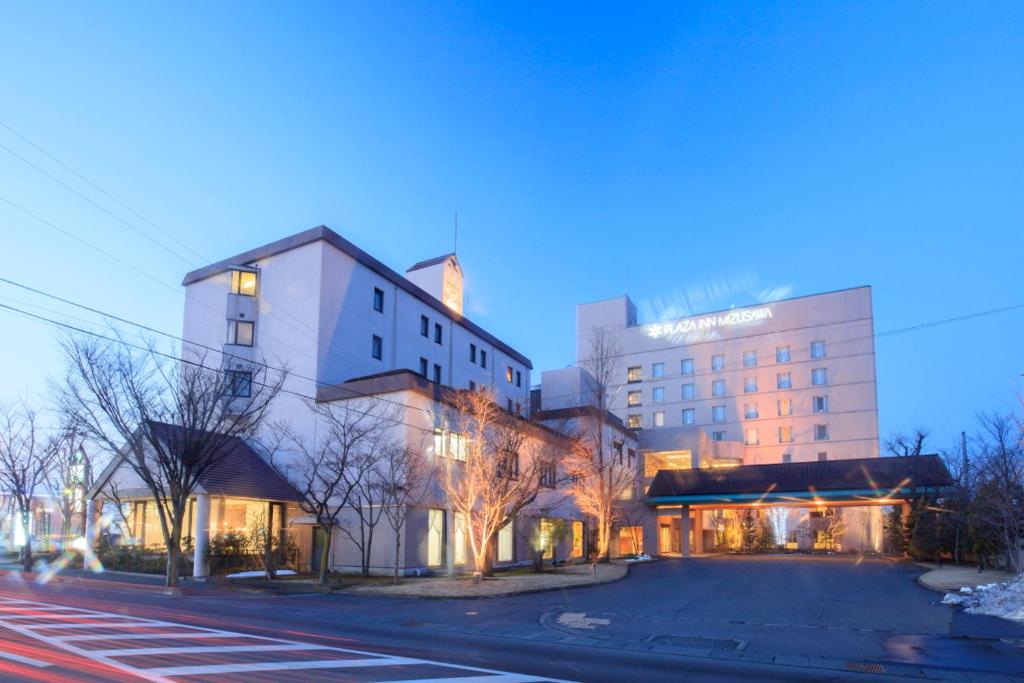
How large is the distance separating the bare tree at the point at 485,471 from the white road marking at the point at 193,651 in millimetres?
13397

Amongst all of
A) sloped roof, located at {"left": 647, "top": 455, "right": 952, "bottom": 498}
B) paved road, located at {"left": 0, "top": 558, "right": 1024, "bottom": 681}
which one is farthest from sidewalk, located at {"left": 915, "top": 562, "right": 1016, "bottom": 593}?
sloped roof, located at {"left": 647, "top": 455, "right": 952, "bottom": 498}

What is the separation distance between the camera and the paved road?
36.1 feet

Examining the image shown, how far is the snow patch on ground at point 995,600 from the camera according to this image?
17156mm

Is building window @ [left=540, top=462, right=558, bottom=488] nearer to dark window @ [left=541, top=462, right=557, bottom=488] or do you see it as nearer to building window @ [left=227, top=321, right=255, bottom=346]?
dark window @ [left=541, top=462, right=557, bottom=488]

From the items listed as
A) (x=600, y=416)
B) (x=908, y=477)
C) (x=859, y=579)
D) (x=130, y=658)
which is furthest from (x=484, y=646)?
(x=908, y=477)

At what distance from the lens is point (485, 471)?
27562 mm

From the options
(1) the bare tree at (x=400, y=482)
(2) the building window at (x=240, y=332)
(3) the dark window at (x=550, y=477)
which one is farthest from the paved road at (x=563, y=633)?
(2) the building window at (x=240, y=332)

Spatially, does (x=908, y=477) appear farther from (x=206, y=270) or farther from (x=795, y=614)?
(x=206, y=270)

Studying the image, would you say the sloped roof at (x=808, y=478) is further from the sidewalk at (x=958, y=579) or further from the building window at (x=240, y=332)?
the building window at (x=240, y=332)

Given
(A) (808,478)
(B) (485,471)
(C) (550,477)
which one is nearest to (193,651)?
(B) (485,471)

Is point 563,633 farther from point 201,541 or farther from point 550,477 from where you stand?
point 550,477

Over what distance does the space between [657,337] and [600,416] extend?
3860 centimetres

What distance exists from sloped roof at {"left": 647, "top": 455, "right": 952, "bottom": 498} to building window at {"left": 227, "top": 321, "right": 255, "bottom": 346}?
27.6 metres

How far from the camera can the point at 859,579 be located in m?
30.4
